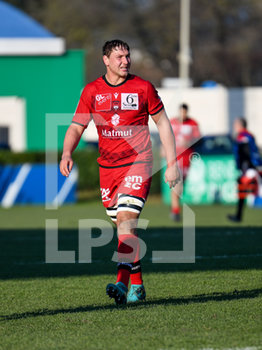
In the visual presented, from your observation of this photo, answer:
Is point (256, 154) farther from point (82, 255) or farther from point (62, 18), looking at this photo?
point (62, 18)

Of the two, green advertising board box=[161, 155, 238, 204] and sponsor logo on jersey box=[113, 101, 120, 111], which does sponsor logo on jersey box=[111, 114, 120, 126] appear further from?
green advertising board box=[161, 155, 238, 204]

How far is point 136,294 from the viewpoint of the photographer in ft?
22.9

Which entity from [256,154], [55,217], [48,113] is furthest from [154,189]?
[256,154]

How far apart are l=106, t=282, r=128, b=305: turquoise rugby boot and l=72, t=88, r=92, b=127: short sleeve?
142 cm

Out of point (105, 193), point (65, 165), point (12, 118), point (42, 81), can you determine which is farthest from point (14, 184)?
point (12, 118)

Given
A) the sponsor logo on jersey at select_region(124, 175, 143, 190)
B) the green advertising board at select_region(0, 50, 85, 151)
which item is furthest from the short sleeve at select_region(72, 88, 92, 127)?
the green advertising board at select_region(0, 50, 85, 151)

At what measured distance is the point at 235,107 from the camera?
4022cm

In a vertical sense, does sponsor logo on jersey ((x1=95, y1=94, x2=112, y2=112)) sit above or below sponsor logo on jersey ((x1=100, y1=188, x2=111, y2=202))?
above

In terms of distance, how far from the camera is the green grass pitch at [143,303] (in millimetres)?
5430

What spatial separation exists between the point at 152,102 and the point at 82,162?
16.9 meters

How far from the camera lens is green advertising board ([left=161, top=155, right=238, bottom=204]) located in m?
21.4

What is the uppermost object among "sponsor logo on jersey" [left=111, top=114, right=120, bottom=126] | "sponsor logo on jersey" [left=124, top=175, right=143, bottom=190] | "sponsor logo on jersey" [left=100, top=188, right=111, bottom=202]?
"sponsor logo on jersey" [left=111, top=114, right=120, bottom=126]

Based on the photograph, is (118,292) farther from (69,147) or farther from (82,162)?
(82,162)

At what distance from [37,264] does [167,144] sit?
318 cm
